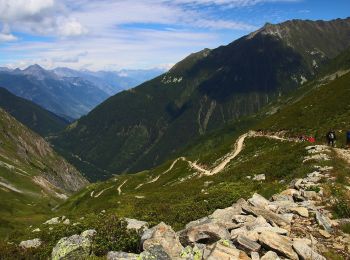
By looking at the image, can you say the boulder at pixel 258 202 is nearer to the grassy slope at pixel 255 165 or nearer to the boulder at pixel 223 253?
the grassy slope at pixel 255 165

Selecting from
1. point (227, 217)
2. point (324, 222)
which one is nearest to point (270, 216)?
point (227, 217)

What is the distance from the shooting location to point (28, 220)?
133 meters

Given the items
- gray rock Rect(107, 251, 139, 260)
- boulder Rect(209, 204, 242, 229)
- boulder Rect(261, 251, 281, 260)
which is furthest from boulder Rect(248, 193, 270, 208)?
gray rock Rect(107, 251, 139, 260)

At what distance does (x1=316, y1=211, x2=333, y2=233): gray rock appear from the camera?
19.0 meters

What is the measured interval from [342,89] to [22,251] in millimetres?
108359

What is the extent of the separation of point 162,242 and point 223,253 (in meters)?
2.37

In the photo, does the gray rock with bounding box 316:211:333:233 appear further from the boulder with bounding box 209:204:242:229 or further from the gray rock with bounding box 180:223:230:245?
the gray rock with bounding box 180:223:230:245

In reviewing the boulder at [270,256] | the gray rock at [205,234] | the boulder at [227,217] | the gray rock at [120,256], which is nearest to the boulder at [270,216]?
the boulder at [227,217]

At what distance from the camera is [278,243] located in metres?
15.9

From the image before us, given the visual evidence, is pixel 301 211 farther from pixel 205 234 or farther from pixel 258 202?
pixel 205 234

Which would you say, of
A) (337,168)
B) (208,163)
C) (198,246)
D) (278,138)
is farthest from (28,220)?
(198,246)

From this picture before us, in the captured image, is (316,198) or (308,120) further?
(308,120)

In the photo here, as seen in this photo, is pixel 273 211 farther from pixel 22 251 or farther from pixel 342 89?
pixel 342 89

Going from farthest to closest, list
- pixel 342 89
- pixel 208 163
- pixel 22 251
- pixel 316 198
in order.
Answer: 1. pixel 342 89
2. pixel 208 163
3. pixel 316 198
4. pixel 22 251
